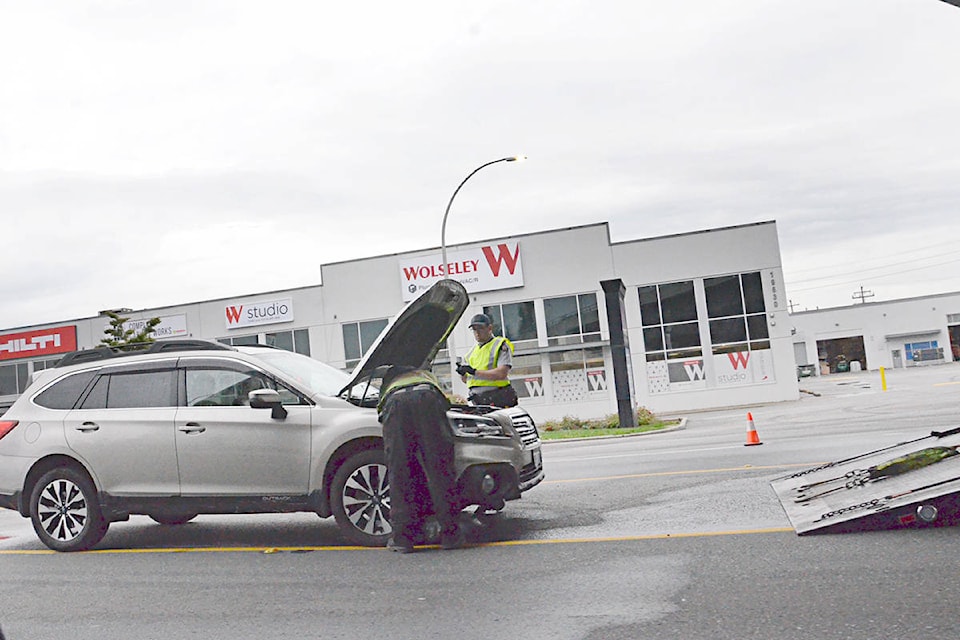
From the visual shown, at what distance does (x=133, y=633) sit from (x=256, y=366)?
9.61ft

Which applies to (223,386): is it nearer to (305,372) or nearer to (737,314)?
(305,372)

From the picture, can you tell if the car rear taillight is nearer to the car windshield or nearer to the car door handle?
the car door handle

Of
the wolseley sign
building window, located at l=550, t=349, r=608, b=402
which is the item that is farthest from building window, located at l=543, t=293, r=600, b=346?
the wolseley sign

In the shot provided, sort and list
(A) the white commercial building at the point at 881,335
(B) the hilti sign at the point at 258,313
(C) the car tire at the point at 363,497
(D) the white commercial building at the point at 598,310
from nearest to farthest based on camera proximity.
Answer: (C) the car tire at the point at 363,497 → (D) the white commercial building at the point at 598,310 → (B) the hilti sign at the point at 258,313 → (A) the white commercial building at the point at 881,335

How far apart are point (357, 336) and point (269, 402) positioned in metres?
34.9

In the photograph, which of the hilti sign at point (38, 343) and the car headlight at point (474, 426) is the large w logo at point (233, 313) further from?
the car headlight at point (474, 426)

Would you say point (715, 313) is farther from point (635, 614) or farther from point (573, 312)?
point (635, 614)

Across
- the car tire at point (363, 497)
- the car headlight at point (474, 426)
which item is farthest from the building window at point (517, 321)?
the car tire at point (363, 497)

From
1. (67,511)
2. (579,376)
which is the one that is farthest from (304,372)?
(579,376)

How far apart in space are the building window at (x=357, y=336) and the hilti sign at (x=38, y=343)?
16.6 metres

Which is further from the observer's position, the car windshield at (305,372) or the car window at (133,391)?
the car window at (133,391)

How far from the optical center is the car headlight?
7441 millimetres

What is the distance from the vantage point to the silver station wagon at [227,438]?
744 centimetres

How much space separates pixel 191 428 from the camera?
786 cm
